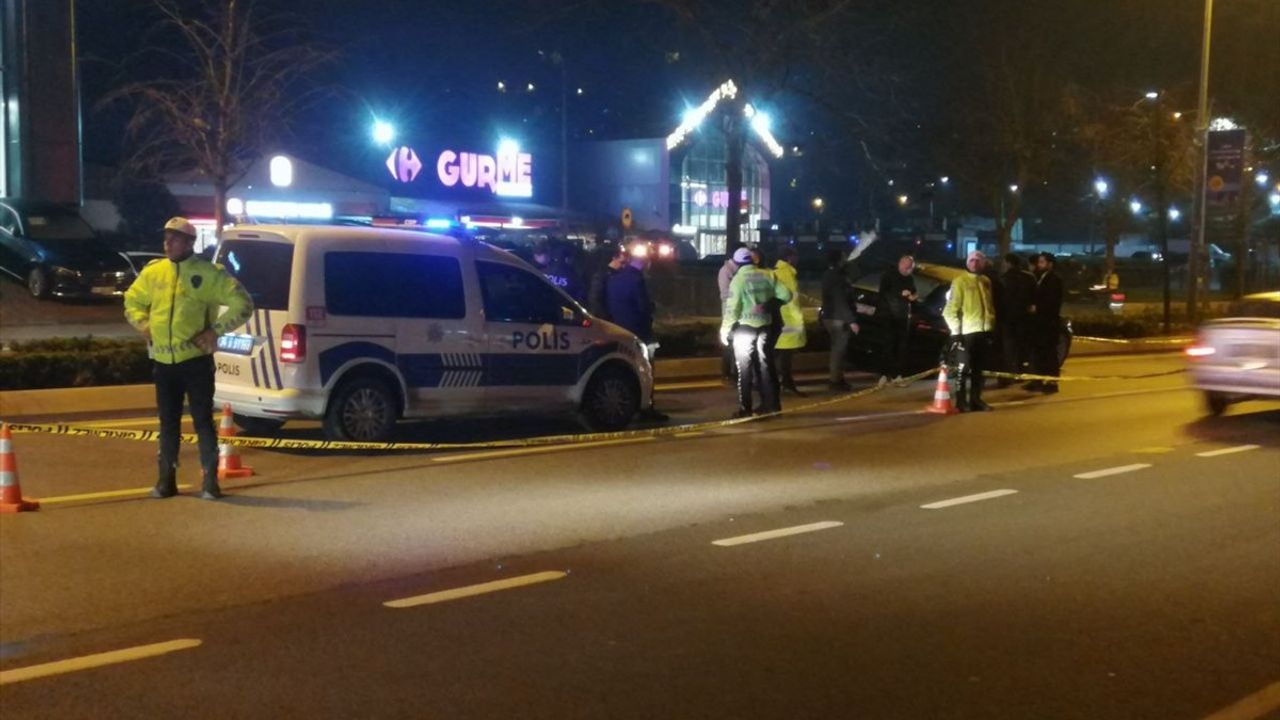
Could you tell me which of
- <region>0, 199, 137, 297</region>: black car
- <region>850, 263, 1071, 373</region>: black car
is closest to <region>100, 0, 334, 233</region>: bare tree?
<region>0, 199, 137, 297</region>: black car

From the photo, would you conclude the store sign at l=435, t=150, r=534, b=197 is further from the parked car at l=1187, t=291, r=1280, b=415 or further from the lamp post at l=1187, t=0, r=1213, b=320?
the parked car at l=1187, t=291, r=1280, b=415

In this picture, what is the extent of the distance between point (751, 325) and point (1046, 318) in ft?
18.2

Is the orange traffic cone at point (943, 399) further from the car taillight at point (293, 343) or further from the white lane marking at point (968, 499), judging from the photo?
the car taillight at point (293, 343)

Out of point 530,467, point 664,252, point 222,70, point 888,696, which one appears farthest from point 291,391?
point 664,252

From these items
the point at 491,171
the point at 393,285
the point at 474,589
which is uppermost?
the point at 491,171

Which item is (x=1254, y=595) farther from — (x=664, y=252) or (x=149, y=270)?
(x=664, y=252)

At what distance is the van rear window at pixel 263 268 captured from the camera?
37.2ft

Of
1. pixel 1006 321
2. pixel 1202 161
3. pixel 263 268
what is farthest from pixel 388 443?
pixel 1202 161

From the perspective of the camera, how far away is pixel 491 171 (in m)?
53.7

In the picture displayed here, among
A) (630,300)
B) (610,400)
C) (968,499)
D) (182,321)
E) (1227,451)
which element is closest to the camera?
(182,321)

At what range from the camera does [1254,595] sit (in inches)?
300

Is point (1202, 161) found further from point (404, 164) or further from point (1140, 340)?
point (404, 164)

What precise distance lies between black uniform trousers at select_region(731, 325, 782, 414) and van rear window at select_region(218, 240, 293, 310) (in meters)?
5.03

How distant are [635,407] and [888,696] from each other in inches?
321
